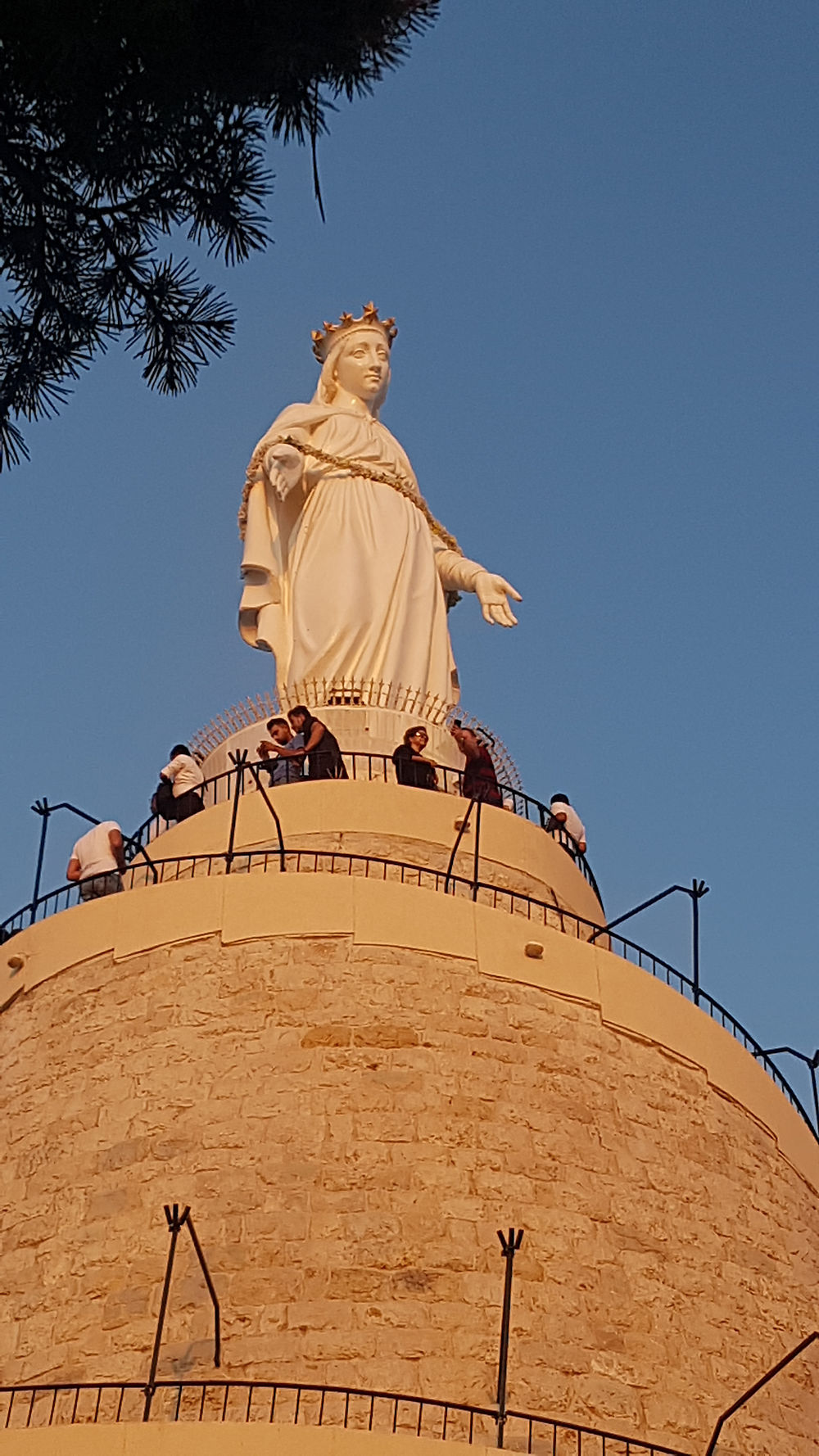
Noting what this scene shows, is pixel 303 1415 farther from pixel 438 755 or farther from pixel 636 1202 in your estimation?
pixel 438 755

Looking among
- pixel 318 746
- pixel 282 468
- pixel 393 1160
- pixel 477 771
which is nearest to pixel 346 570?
pixel 282 468

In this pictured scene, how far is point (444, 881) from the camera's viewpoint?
19.0 metres

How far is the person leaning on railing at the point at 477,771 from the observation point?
20672 mm

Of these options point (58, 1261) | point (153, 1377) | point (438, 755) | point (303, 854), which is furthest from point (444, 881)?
point (153, 1377)

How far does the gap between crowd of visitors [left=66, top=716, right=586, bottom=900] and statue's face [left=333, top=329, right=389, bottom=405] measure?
550cm

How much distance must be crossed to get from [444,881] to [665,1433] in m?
5.56

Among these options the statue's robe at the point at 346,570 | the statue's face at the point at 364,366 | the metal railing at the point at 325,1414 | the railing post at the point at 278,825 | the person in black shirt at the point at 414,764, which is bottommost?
the metal railing at the point at 325,1414

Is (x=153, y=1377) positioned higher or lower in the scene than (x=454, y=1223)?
lower

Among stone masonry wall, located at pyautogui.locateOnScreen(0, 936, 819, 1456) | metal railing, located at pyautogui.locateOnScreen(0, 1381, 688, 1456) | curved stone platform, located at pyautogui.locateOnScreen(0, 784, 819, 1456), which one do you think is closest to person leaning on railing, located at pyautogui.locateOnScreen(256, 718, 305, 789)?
curved stone platform, located at pyautogui.locateOnScreen(0, 784, 819, 1456)

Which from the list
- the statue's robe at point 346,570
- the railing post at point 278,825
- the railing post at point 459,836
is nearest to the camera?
the railing post at point 278,825

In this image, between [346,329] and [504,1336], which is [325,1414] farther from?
[346,329]

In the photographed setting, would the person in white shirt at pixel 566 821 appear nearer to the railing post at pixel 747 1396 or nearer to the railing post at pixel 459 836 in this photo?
the railing post at pixel 459 836

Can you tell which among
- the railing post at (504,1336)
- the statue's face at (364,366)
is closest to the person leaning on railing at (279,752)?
the statue's face at (364,366)

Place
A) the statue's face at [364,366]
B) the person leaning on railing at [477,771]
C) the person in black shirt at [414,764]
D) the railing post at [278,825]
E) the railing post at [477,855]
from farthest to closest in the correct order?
1. the statue's face at [364,366]
2. the person leaning on railing at [477,771]
3. the person in black shirt at [414,764]
4. the railing post at [477,855]
5. the railing post at [278,825]
